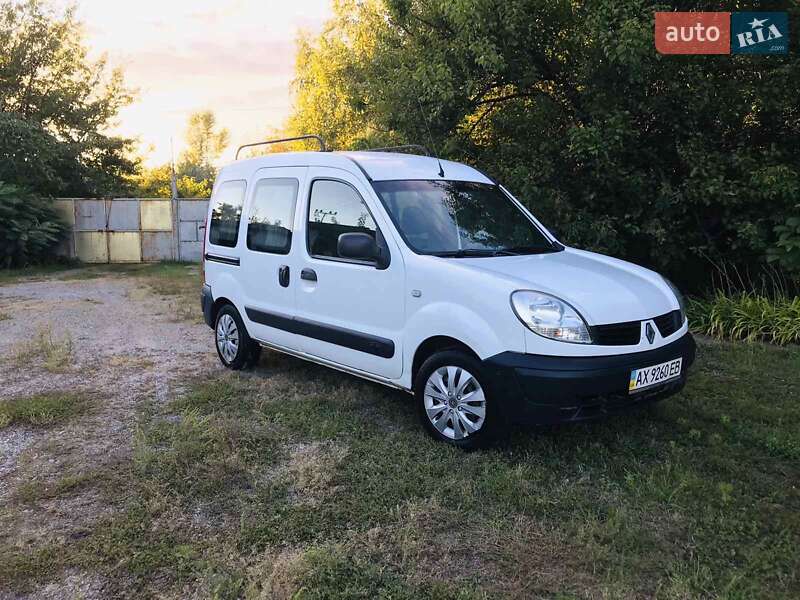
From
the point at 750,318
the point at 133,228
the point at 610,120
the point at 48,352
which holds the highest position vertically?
the point at 610,120

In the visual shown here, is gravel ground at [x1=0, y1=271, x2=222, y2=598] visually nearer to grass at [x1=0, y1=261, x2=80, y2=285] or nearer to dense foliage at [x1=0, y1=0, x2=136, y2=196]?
grass at [x1=0, y1=261, x2=80, y2=285]

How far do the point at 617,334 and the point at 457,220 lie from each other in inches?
55.4

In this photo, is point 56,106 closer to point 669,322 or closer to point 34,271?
point 34,271

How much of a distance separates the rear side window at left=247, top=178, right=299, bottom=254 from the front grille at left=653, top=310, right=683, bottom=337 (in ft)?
8.94

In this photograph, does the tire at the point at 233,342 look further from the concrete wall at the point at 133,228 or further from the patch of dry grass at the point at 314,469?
the concrete wall at the point at 133,228

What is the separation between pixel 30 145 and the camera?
16297 millimetres

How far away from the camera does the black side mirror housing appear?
404 cm

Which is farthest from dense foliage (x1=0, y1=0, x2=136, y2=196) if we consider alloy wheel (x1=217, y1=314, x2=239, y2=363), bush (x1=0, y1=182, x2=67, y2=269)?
alloy wheel (x1=217, y1=314, x2=239, y2=363)

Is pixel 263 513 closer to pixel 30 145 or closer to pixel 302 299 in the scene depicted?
pixel 302 299

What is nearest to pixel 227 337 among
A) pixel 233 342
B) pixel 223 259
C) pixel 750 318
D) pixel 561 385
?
pixel 233 342

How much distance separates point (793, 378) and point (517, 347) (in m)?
3.30

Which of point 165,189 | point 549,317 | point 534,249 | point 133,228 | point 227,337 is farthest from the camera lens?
point 165,189

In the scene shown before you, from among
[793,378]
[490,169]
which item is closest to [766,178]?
[793,378]

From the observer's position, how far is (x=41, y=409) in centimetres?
469
